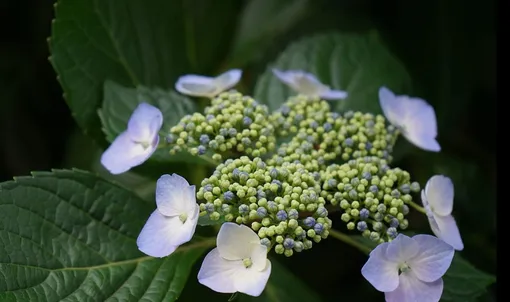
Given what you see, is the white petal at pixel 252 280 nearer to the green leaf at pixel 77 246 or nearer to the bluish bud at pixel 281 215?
the bluish bud at pixel 281 215

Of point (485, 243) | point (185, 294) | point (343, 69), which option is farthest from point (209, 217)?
point (485, 243)

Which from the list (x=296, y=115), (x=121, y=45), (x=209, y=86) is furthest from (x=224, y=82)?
(x=121, y=45)

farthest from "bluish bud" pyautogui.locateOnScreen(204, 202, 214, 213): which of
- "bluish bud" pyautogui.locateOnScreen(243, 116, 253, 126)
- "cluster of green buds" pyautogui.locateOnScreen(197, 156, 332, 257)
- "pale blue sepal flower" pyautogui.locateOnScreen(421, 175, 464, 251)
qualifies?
"pale blue sepal flower" pyautogui.locateOnScreen(421, 175, 464, 251)

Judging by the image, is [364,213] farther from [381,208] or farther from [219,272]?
[219,272]

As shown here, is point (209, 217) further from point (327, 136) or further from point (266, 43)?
point (266, 43)

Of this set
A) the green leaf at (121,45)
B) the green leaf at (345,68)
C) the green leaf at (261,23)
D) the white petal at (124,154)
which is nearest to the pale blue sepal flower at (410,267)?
the white petal at (124,154)

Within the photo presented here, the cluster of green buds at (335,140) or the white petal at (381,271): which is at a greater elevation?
the cluster of green buds at (335,140)
